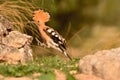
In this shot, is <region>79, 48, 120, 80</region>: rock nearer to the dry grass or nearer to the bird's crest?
the bird's crest

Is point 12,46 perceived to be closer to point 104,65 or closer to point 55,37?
point 55,37

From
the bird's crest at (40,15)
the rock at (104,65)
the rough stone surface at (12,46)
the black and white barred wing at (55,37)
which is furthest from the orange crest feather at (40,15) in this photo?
the rock at (104,65)

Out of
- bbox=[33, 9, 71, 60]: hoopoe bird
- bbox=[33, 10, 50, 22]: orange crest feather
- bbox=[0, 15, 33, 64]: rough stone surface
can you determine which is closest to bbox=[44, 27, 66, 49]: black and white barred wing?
bbox=[33, 9, 71, 60]: hoopoe bird

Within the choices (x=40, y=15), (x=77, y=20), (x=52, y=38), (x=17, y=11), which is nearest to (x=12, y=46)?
(x=52, y=38)

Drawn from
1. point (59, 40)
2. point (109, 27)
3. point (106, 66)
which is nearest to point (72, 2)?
point (109, 27)

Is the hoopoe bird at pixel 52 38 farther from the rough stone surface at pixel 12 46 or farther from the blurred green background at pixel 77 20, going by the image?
the blurred green background at pixel 77 20

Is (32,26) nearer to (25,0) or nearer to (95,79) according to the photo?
(25,0)
